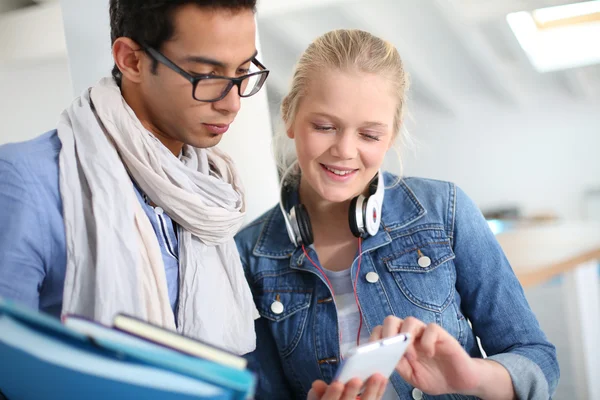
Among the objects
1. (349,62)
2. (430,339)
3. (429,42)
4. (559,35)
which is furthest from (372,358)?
(559,35)

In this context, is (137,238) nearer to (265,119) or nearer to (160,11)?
(160,11)

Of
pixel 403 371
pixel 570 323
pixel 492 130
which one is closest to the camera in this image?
pixel 403 371

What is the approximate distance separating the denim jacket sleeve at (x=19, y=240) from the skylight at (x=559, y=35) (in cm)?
584

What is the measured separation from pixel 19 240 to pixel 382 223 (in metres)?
0.83

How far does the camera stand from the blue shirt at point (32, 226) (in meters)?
1.02

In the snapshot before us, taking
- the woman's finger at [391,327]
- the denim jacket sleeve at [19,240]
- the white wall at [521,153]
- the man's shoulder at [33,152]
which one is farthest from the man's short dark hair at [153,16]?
the white wall at [521,153]

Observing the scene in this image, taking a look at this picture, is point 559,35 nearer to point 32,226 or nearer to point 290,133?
point 290,133

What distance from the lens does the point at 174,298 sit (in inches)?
50.3

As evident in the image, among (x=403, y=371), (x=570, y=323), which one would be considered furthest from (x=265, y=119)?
(x=570, y=323)

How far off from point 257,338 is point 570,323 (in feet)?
6.31

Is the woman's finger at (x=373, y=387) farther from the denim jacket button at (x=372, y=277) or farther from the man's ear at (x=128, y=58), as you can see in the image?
the man's ear at (x=128, y=58)

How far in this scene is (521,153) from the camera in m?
10.1

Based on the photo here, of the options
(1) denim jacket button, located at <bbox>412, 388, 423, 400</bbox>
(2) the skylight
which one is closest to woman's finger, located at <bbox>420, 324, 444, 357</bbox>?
(1) denim jacket button, located at <bbox>412, 388, 423, 400</bbox>

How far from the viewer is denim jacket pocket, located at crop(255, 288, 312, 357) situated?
146 cm
